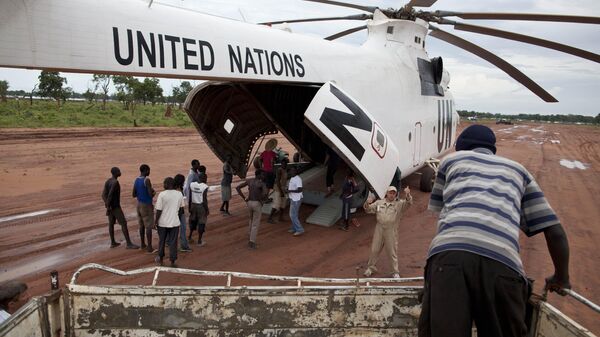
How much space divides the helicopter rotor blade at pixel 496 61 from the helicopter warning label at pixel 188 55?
575 centimetres

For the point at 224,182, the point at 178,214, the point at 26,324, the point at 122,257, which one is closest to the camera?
the point at 26,324

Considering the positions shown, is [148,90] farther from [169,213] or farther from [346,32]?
[169,213]

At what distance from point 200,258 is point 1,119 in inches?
1155

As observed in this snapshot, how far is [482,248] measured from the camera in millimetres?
2371

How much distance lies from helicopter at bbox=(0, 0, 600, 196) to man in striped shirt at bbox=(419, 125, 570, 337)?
4061 millimetres

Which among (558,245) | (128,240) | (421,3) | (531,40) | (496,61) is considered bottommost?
(128,240)

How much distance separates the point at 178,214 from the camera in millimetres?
7359

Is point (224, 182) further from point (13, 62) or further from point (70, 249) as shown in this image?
point (13, 62)

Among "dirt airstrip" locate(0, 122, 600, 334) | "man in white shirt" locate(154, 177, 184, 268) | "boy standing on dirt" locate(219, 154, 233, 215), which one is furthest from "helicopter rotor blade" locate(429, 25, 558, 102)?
"man in white shirt" locate(154, 177, 184, 268)

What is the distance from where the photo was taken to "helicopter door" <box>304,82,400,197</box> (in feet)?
24.6

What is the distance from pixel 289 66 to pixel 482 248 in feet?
19.2

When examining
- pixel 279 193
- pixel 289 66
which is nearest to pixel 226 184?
pixel 279 193

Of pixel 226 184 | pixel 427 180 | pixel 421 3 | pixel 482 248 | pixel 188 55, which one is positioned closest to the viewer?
pixel 482 248

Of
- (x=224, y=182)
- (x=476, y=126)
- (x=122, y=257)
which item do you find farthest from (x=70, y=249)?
A: (x=476, y=126)
